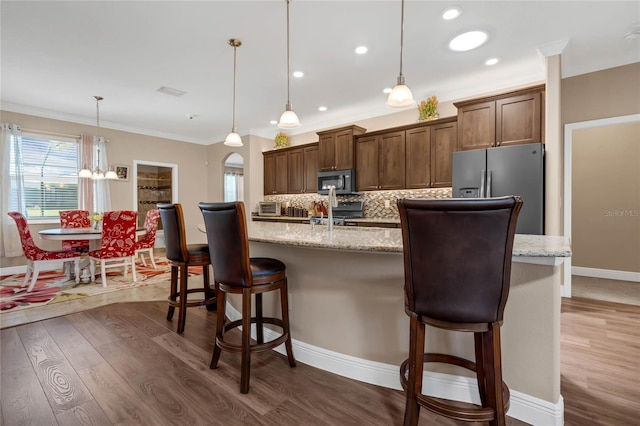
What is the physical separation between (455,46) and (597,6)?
1.13m

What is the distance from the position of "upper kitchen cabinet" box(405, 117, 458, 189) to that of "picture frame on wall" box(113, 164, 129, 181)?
560 cm

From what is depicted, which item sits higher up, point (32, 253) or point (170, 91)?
point (170, 91)

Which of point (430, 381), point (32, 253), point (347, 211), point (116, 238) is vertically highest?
point (347, 211)

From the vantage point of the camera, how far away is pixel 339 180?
534 cm

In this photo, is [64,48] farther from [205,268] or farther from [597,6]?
[597,6]

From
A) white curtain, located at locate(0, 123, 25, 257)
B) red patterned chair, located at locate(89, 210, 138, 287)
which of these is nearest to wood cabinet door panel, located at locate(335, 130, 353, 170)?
red patterned chair, located at locate(89, 210, 138, 287)

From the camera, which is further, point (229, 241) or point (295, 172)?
point (295, 172)

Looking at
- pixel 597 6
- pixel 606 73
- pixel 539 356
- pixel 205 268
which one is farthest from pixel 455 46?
pixel 205 268

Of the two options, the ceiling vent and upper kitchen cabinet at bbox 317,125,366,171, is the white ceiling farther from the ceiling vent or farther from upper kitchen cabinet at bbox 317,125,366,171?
upper kitchen cabinet at bbox 317,125,366,171

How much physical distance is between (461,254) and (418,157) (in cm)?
364

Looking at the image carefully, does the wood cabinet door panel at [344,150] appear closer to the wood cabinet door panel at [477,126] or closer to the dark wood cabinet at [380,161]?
the dark wood cabinet at [380,161]

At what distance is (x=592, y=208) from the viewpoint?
4.82 meters

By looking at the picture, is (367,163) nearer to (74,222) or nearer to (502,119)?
(502,119)

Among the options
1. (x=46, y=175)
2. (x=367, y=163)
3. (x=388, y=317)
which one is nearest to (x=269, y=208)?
(x=367, y=163)
